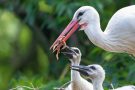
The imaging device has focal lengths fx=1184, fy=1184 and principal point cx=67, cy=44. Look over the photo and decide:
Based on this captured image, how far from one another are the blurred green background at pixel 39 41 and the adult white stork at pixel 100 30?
2.19m

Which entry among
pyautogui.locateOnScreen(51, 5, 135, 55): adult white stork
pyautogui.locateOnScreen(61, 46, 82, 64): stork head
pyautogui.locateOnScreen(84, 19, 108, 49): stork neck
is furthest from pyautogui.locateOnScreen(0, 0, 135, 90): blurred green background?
pyautogui.locateOnScreen(84, 19, 108, 49): stork neck

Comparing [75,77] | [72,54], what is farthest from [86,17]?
[75,77]

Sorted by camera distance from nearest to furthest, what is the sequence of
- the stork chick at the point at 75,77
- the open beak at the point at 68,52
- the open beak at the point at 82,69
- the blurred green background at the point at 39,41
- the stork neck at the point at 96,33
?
the open beak at the point at 82,69 → the stork neck at the point at 96,33 → the stork chick at the point at 75,77 → the open beak at the point at 68,52 → the blurred green background at the point at 39,41

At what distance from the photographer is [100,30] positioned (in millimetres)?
13906

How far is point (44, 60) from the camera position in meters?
19.3

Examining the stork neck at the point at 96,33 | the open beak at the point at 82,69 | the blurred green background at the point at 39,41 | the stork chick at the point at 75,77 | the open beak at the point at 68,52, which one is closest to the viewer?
the open beak at the point at 82,69

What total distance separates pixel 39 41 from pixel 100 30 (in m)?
5.26

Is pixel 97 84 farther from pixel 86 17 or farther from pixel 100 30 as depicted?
pixel 86 17

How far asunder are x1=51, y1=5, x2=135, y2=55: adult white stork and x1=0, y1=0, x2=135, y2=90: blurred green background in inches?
86.1

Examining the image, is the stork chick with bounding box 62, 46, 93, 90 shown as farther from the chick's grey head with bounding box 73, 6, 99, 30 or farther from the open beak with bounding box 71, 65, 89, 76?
the open beak with bounding box 71, 65, 89, 76

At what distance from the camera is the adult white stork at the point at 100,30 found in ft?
45.7

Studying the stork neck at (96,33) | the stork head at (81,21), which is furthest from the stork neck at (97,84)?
the stork head at (81,21)

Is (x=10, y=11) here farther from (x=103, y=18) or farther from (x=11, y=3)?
(x=103, y=18)

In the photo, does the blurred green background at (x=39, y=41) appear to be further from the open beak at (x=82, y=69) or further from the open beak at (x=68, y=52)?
the open beak at (x=82, y=69)
